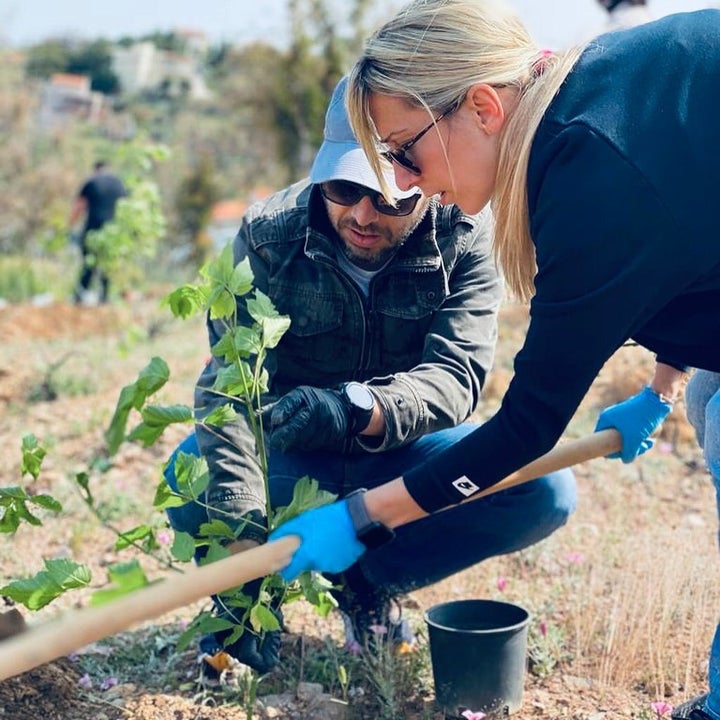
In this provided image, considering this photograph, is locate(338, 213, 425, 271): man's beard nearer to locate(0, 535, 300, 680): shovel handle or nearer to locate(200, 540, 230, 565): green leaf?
locate(200, 540, 230, 565): green leaf

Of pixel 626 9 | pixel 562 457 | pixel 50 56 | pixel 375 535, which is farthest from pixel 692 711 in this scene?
pixel 50 56

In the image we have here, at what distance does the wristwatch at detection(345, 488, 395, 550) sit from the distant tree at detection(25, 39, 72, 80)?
48.8 metres

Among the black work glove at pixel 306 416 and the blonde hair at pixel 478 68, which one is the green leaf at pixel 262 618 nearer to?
the black work glove at pixel 306 416

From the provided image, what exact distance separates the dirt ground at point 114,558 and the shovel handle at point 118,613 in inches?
29.7

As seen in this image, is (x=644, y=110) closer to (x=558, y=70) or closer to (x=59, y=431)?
(x=558, y=70)

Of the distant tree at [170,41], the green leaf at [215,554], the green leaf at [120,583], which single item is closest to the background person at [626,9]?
the green leaf at [215,554]

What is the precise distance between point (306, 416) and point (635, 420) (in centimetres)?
76

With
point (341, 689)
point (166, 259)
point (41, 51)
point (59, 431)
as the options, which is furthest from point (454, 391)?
point (41, 51)

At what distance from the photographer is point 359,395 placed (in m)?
2.36

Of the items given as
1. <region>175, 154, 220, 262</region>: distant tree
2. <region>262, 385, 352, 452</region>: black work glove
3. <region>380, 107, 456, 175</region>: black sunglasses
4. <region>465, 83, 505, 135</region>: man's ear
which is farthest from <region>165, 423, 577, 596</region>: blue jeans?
<region>175, 154, 220, 262</region>: distant tree

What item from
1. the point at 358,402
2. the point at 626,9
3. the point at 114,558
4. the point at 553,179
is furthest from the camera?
the point at 626,9

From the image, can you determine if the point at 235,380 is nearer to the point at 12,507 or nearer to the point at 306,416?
the point at 306,416

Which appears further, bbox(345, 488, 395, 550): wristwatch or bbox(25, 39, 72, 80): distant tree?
bbox(25, 39, 72, 80): distant tree

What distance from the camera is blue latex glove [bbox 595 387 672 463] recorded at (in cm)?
245
